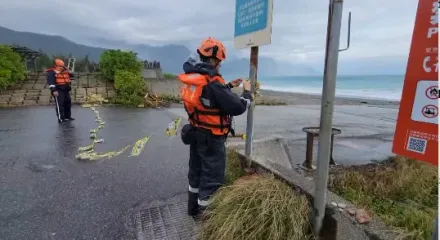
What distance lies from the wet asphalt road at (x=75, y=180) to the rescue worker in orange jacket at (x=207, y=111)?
3.09 feet

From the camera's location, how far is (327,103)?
2148 mm

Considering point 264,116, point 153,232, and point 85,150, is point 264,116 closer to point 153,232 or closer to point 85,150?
point 85,150

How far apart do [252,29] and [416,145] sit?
2.21 metres

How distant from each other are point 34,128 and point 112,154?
388 cm

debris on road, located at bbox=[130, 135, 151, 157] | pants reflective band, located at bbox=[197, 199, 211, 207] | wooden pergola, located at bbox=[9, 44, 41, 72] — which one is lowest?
debris on road, located at bbox=[130, 135, 151, 157]

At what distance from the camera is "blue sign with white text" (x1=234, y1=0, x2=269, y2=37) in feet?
10.2

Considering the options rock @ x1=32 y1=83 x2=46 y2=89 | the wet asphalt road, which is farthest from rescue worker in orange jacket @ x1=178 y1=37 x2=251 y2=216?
rock @ x1=32 y1=83 x2=46 y2=89

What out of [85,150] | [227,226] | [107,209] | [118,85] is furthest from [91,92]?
[227,226]

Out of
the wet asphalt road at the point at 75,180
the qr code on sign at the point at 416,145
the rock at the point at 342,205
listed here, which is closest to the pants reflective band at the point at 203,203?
the wet asphalt road at the point at 75,180

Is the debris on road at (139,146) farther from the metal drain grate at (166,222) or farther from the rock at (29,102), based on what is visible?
the rock at (29,102)

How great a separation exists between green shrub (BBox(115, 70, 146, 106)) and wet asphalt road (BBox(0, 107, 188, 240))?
496cm

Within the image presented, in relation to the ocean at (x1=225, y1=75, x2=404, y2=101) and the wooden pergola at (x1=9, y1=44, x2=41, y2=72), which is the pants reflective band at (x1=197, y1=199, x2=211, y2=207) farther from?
the wooden pergola at (x1=9, y1=44, x2=41, y2=72)

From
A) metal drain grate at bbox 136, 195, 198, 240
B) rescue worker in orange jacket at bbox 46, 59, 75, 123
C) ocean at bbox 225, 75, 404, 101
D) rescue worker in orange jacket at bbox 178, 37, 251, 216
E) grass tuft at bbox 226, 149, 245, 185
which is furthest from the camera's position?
ocean at bbox 225, 75, 404, 101

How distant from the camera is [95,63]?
18.9 m
